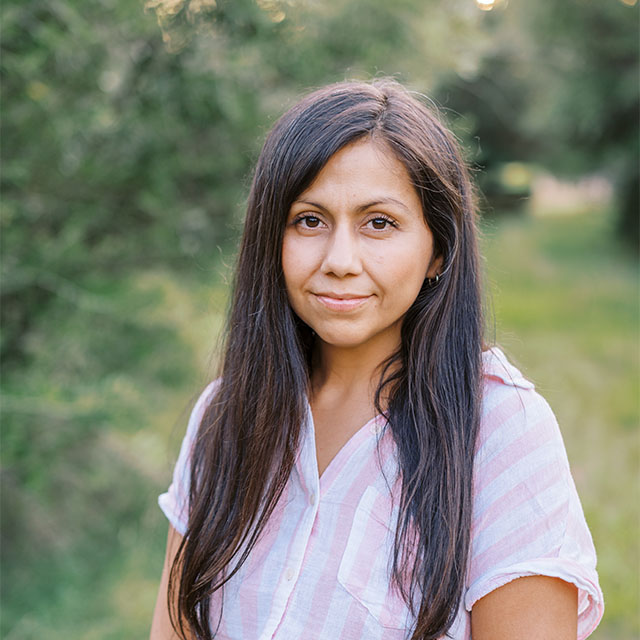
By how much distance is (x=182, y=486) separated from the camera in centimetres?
174

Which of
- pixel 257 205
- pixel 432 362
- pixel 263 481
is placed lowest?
pixel 263 481

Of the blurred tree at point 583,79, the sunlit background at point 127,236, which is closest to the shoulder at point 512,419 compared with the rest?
the sunlit background at point 127,236

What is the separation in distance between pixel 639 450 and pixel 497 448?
444 centimetres

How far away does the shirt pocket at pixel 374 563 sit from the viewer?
1372 millimetres

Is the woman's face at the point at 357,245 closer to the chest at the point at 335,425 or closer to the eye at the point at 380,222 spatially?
the eye at the point at 380,222

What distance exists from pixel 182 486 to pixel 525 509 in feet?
2.59

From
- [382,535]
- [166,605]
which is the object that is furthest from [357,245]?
[166,605]

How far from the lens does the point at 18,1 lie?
280 centimetres

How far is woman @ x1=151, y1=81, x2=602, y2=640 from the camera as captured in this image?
134cm

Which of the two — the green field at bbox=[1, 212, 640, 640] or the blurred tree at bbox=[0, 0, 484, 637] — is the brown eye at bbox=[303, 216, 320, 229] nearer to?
the green field at bbox=[1, 212, 640, 640]

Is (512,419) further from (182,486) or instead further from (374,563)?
(182,486)

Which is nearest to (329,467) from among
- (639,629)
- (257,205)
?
(257,205)

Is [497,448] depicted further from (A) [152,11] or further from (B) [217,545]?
(A) [152,11]

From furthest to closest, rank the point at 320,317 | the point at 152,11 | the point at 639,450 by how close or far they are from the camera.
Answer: the point at 639,450
the point at 152,11
the point at 320,317
